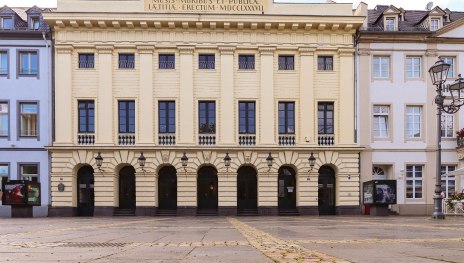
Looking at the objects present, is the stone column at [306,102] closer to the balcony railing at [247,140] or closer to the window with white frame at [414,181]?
the balcony railing at [247,140]

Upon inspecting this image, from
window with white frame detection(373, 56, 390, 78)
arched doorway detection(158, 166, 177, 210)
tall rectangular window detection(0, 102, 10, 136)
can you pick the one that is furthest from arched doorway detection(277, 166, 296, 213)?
tall rectangular window detection(0, 102, 10, 136)

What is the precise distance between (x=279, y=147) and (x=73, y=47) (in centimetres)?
1497

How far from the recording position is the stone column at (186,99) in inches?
1410

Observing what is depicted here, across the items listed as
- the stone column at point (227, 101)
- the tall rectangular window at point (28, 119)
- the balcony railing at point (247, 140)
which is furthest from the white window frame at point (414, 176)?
the tall rectangular window at point (28, 119)

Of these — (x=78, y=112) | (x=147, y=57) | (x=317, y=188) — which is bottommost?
(x=317, y=188)

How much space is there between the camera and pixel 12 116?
3600 centimetres

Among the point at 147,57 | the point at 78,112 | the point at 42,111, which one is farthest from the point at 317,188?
the point at 42,111

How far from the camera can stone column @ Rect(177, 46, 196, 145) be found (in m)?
35.8

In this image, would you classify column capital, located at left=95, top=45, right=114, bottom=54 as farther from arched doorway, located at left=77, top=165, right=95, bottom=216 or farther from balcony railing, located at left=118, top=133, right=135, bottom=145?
arched doorway, located at left=77, top=165, right=95, bottom=216

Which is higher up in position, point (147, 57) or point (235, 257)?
point (147, 57)

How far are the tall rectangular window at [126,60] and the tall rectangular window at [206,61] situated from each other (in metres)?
4.44

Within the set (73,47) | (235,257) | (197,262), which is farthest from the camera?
(73,47)

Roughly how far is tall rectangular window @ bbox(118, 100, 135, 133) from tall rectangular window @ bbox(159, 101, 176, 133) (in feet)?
6.03

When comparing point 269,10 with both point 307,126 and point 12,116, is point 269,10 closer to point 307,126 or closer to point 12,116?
point 307,126
